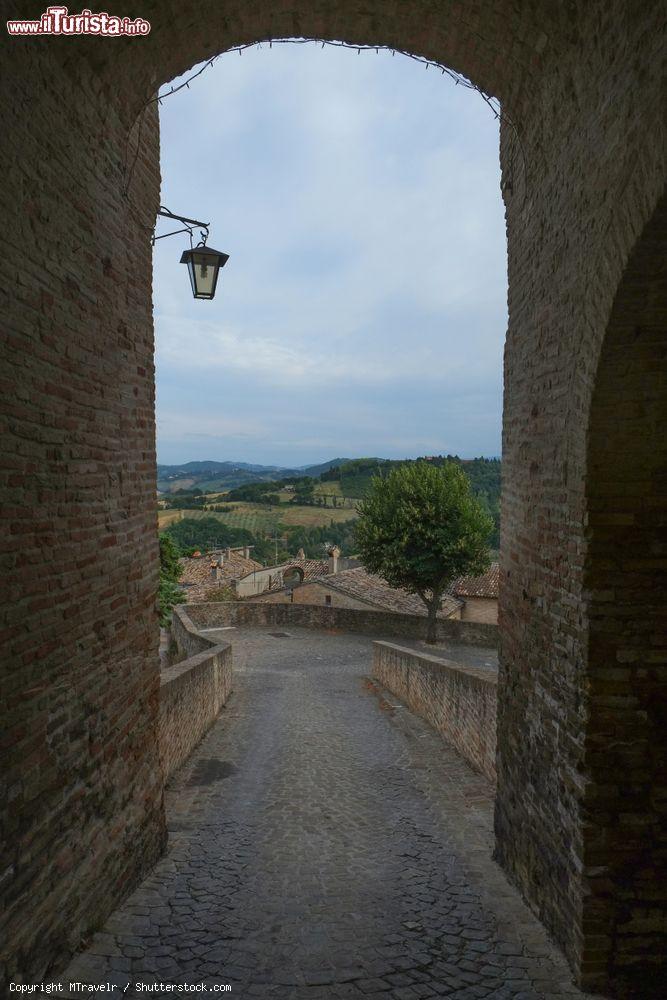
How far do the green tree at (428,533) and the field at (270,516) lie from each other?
158 feet

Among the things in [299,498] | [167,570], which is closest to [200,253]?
[167,570]

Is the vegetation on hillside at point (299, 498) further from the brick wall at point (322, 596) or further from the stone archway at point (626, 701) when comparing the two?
the stone archway at point (626, 701)

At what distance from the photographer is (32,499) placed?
2908 millimetres

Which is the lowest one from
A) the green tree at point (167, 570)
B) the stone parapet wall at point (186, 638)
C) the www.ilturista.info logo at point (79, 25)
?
the stone parapet wall at point (186, 638)

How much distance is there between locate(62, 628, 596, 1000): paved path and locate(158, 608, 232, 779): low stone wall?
0.96 ft

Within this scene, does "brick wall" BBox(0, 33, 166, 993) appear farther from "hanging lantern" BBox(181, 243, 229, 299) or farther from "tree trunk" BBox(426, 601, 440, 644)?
"tree trunk" BBox(426, 601, 440, 644)

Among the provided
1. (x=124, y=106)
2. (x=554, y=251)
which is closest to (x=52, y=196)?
(x=124, y=106)

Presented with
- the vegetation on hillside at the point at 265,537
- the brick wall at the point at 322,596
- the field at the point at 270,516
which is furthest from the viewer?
the field at the point at 270,516

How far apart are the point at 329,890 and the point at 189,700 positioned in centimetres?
401

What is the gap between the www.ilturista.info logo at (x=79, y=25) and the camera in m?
2.79

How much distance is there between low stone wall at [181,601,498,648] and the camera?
1933 centimetres

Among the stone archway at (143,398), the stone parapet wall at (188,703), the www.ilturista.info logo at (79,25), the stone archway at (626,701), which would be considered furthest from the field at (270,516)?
the stone archway at (626,701)

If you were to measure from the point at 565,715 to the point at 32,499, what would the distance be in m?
2.97

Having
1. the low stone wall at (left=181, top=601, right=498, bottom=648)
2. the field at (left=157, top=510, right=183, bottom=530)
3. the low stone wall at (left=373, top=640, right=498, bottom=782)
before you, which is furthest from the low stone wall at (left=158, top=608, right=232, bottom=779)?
the field at (left=157, top=510, right=183, bottom=530)
